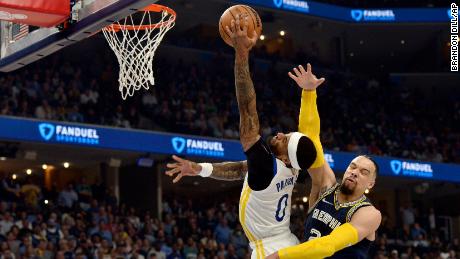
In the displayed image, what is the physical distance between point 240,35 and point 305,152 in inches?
35.9

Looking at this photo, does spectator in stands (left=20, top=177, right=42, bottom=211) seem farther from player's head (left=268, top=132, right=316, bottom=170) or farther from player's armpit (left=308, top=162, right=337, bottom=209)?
player's head (left=268, top=132, right=316, bottom=170)

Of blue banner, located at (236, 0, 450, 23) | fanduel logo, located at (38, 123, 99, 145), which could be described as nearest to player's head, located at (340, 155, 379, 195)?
fanduel logo, located at (38, 123, 99, 145)

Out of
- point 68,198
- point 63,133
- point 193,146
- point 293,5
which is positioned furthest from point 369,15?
point 68,198

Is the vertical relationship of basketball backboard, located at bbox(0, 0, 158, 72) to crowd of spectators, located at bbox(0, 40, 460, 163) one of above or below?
below

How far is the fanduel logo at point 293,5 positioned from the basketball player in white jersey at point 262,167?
804 inches

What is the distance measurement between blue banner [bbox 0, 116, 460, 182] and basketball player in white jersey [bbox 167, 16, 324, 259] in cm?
1328

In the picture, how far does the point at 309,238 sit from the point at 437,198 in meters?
24.4

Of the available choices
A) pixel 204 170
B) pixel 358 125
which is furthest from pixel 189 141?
pixel 204 170

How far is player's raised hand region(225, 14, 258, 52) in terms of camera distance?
6113mm

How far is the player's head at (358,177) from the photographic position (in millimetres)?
6414

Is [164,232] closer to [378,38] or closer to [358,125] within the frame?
[358,125]

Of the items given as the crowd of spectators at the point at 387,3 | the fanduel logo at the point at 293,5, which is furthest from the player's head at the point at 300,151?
the crowd of spectators at the point at 387,3

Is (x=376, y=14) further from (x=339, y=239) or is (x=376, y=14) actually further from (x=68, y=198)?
(x=339, y=239)

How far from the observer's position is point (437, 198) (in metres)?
30.0
